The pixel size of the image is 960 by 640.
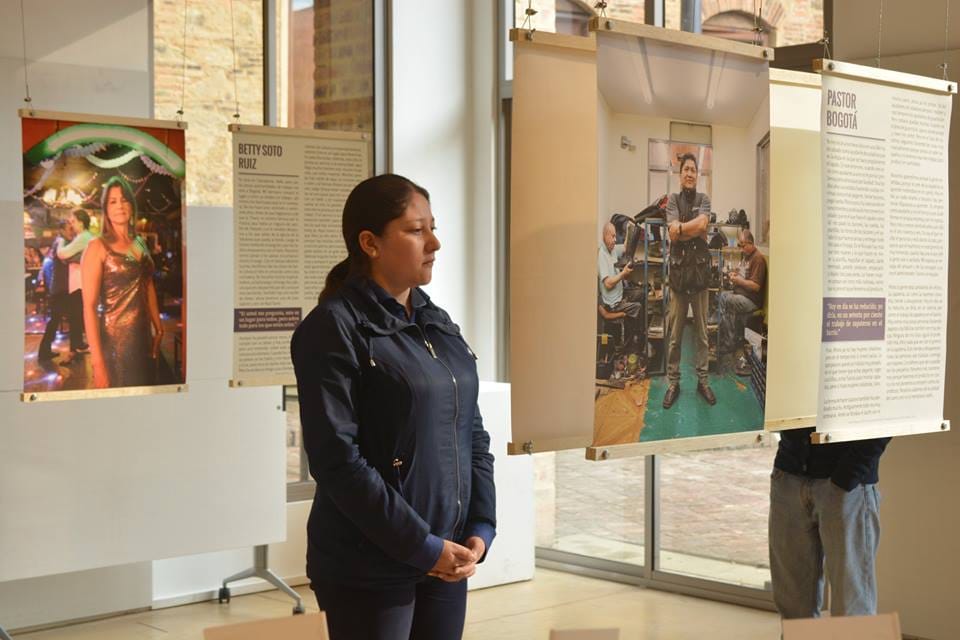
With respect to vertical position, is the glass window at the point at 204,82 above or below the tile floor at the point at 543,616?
above

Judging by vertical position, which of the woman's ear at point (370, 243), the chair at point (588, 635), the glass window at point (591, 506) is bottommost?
the glass window at point (591, 506)

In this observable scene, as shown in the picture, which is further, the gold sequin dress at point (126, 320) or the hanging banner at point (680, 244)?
the gold sequin dress at point (126, 320)

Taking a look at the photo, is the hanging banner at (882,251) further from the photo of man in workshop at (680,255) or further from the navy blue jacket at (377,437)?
the navy blue jacket at (377,437)

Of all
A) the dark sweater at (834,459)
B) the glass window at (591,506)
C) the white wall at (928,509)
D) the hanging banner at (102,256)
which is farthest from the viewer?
the glass window at (591,506)

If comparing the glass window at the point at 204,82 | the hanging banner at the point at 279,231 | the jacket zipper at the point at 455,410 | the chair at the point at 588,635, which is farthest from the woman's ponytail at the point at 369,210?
the glass window at the point at 204,82

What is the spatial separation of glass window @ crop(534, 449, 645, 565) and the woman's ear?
4.26m

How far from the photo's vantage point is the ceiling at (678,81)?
10.1 feet

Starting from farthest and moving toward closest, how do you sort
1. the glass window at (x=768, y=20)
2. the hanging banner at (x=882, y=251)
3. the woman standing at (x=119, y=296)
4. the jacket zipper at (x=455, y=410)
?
the glass window at (x=768, y=20), the woman standing at (x=119, y=296), the hanging banner at (x=882, y=251), the jacket zipper at (x=455, y=410)

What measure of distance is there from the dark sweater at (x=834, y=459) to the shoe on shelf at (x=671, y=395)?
71cm

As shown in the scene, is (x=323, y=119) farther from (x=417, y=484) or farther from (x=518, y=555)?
(x=417, y=484)

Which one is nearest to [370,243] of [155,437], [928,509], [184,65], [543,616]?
[928,509]

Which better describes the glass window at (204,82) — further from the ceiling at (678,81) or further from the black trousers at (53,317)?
the ceiling at (678,81)

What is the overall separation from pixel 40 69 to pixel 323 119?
1.69 metres

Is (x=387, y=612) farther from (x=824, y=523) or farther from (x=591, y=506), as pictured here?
(x=591, y=506)
